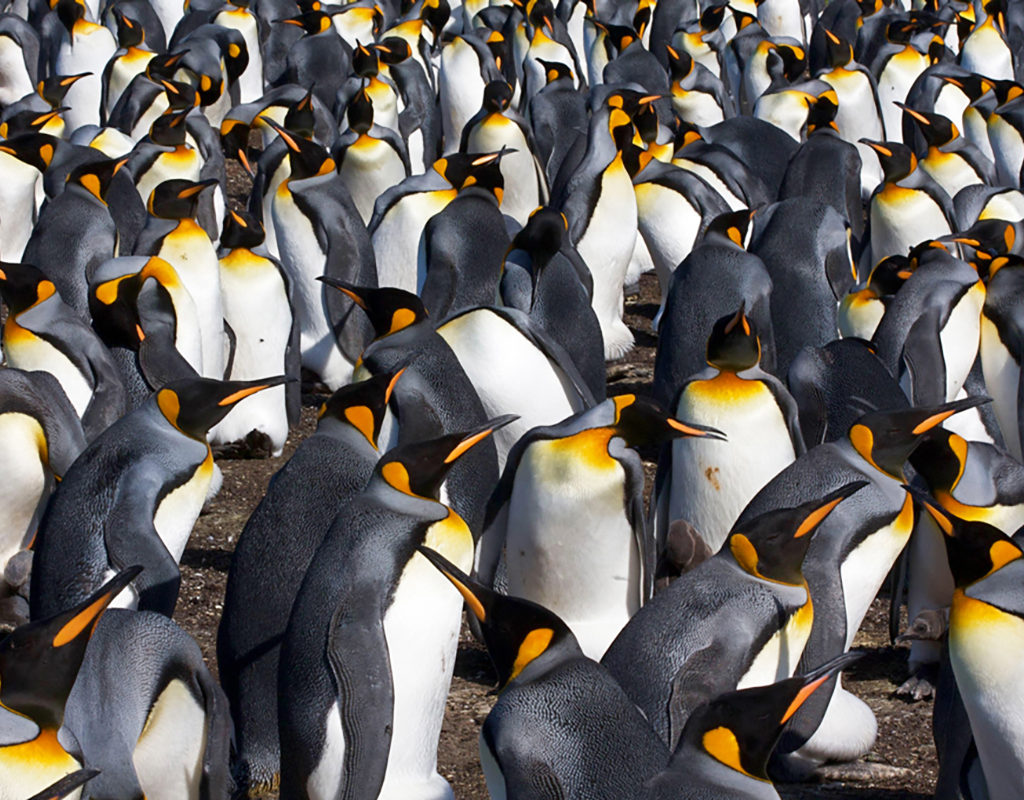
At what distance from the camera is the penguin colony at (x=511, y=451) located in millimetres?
3203

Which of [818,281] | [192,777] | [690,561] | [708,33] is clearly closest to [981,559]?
[690,561]

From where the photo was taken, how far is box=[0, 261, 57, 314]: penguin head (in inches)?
203

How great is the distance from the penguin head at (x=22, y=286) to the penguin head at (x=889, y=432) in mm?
2673

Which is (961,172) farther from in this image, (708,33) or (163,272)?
(708,33)

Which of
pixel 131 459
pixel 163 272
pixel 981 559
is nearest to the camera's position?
pixel 981 559

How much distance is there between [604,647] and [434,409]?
0.89 metres

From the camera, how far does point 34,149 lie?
7512mm

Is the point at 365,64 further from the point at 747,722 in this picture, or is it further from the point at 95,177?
the point at 747,722

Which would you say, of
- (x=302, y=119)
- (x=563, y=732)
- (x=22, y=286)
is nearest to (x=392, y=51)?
(x=302, y=119)

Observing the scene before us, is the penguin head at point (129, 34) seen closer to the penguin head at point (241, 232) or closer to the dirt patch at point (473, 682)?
the penguin head at point (241, 232)

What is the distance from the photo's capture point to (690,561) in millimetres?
4312

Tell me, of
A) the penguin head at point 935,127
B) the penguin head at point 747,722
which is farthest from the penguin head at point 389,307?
the penguin head at point 935,127

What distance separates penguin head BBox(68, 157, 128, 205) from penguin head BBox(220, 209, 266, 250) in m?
0.72

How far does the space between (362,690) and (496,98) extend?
18.3 ft
